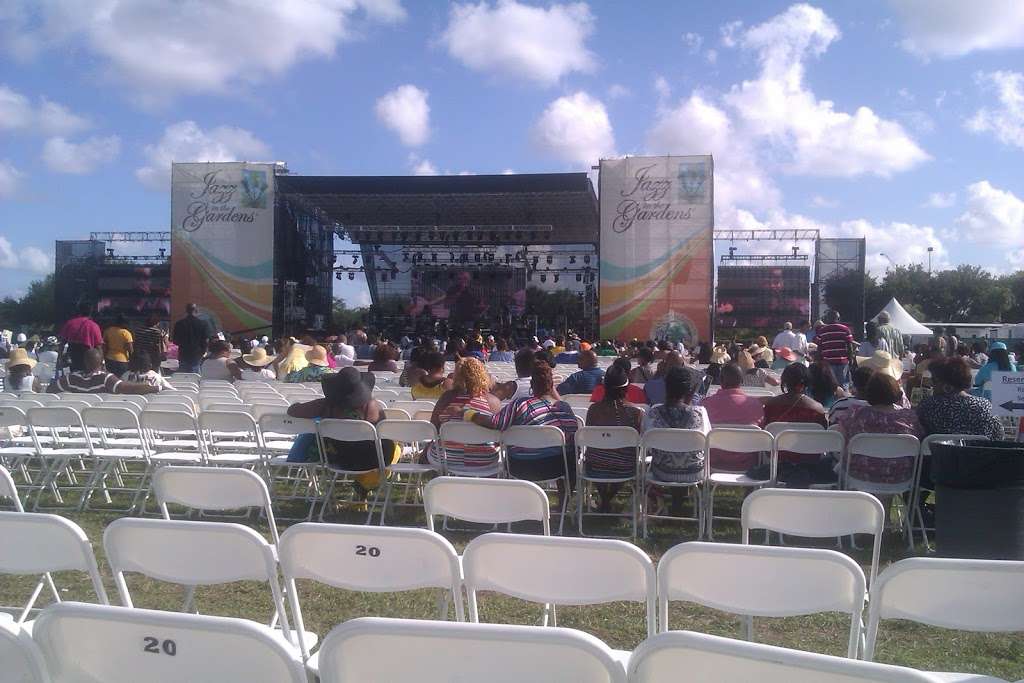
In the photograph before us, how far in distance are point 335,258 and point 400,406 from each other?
869 inches

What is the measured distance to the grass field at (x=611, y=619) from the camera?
8.48 ft

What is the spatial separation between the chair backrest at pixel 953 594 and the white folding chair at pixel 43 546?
71.1 inches

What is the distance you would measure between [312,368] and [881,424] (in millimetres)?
6631

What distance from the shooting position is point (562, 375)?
10195 millimetres

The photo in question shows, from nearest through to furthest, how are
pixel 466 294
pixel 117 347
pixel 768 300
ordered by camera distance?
pixel 117 347 < pixel 768 300 < pixel 466 294

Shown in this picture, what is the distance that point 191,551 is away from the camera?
191cm

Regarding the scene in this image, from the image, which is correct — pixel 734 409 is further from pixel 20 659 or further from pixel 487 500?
pixel 20 659

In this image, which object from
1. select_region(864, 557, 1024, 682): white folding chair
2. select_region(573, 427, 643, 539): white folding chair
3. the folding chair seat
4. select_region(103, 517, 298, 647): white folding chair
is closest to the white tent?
select_region(573, 427, 643, 539): white folding chair

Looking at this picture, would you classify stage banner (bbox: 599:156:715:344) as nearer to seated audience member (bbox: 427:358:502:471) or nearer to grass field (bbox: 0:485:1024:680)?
seated audience member (bbox: 427:358:502:471)

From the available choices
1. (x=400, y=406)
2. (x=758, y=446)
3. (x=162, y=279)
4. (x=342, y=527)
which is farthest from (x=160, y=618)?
(x=162, y=279)

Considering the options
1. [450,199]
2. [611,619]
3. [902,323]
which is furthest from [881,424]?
[450,199]

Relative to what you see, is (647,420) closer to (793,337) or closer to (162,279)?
(793,337)

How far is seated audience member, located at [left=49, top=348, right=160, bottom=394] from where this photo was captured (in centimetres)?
655

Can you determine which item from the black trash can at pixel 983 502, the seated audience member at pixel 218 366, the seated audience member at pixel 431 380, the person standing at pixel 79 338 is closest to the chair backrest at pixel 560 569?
the black trash can at pixel 983 502
